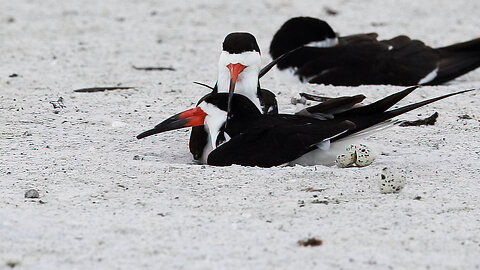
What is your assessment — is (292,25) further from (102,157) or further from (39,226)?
(39,226)

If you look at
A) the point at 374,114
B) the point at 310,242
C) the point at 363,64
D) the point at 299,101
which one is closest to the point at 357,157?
the point at 374,114

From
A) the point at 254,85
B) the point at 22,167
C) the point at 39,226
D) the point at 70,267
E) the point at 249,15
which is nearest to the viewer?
the point at 70,267

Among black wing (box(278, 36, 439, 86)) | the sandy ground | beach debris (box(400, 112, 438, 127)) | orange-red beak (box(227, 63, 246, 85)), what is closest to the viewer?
the sandy ground

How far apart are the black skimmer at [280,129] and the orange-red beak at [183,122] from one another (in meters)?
0.06

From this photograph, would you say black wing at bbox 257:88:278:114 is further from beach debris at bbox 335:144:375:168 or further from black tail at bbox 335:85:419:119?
beach debris at bbox 335:144:375:168

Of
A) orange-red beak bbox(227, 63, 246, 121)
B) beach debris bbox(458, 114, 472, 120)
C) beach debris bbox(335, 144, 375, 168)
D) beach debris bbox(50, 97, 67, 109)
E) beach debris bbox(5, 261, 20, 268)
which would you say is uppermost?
orange-red beak bbox(227, 63, 246, 121)

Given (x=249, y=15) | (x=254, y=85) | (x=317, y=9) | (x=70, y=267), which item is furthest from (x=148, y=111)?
(x=317, y=9)

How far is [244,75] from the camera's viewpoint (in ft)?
16.2

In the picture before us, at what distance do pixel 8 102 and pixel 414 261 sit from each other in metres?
3.47

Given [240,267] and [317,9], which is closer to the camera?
[240,267]

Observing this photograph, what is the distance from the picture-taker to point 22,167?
4.20m

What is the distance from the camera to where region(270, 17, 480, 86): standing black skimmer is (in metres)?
6.71

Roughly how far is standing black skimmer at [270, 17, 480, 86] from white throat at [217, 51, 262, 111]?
1.77 meters

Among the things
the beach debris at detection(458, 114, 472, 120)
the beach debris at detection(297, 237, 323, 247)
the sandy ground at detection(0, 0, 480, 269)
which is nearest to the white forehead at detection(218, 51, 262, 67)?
the sandy ground at detection(0, 0, 480, 269)
